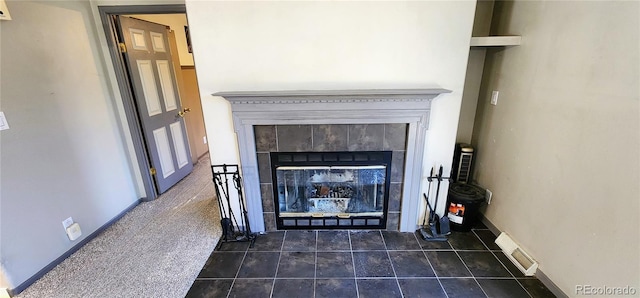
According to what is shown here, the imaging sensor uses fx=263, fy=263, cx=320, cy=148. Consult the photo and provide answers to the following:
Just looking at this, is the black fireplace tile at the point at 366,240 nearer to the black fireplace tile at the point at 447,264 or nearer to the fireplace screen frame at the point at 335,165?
the fireplace screen frame at the point at 335,165

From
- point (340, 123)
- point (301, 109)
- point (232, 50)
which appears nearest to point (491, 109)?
point (340, 123)

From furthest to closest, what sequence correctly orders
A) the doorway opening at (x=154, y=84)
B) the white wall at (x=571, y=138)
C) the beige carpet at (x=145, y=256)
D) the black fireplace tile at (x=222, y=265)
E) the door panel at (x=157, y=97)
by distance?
the door panel at (x=157, y=97), the doorway opening at (x=154, y=84), the black fireplace tile at (x=222, y=265), the beige carpet at (x=145, y=256), the white wall at (x=571, y=138)

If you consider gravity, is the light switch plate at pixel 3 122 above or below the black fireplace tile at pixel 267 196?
above

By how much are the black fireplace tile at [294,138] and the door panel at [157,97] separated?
65.1 inches

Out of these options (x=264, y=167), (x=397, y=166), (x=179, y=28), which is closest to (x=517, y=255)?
(x=397, y=166)

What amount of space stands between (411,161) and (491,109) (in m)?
0.90

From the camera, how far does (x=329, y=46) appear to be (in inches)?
74.8

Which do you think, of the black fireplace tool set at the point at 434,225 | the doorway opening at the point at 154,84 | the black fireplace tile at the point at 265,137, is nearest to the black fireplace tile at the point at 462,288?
the black fireplace tool set at the point at 434,225

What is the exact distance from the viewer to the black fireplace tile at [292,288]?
Result: 67.7 inches

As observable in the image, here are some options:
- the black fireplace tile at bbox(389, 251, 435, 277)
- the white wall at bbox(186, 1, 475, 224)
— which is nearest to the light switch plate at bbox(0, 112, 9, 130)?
the white wall at bbox(186, 1, 475, 224)

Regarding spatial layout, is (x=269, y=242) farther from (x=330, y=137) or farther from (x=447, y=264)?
(x=447, y=264)

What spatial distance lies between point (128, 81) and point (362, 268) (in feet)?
8.96

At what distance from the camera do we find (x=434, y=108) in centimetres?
204

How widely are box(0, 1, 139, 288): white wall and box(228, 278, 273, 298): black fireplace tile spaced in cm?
146
